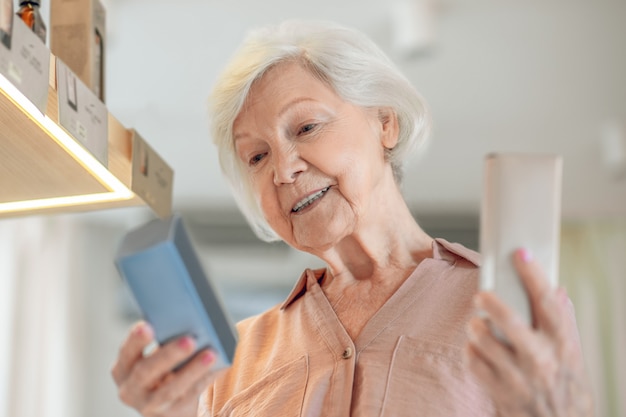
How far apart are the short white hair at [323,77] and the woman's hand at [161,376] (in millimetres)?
419

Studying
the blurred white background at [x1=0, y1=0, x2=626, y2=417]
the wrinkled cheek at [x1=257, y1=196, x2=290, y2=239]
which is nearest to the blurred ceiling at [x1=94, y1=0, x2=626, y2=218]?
the blurred white background at [x1=0, y1=0, x2=626, y2=417]

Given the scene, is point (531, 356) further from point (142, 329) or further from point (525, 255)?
point (142, 329)

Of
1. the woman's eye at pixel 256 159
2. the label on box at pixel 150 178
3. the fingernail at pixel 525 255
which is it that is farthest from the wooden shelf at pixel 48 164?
the fingernail at pixel 525 255

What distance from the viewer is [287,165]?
3.95 ft

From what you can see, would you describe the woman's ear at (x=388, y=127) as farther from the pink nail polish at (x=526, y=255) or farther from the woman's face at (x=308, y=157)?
the pink nail polish at (x=526, y=255)

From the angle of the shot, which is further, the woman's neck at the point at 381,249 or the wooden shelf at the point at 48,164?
the woman's neck at the point at 381,249

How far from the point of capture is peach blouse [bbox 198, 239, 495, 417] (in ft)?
3.53

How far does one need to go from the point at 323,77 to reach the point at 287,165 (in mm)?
145

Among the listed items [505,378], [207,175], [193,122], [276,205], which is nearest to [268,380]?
[276,205]

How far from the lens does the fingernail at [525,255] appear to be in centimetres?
87

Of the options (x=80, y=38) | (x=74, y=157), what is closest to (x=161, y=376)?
(x=74, y=157)

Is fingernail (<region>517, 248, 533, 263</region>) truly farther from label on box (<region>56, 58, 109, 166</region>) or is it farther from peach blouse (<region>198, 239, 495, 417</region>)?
label on box (<region>56, 58, 109, 166</region>)

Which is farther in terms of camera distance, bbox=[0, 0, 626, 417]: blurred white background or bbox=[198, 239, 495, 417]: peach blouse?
bbox=[0, 0, 626, 417]: blurred white background

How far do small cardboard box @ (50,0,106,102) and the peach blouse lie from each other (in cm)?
41
